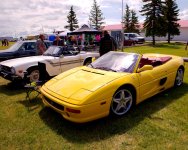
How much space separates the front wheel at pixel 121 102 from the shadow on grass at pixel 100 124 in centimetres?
14

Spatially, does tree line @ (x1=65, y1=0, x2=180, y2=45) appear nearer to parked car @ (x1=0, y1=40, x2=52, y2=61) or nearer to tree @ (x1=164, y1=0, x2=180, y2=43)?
tree @ (x1=164, y1=0, x2=180, y2=43)

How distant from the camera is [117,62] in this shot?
5117 mm

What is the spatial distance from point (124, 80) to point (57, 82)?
Result: 1.49 metres

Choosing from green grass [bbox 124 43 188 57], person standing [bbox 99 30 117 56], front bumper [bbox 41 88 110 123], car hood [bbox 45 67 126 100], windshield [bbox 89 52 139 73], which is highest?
person standing [bbox 99 30 117 56]

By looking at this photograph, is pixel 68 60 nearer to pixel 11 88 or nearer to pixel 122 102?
pixel 11 88

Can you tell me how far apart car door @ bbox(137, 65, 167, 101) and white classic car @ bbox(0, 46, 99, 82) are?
12.4ft

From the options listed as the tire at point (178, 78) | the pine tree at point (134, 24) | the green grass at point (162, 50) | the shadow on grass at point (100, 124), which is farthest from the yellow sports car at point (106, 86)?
the pine tree at point (134, 24)

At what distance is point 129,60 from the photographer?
5062 millimetres

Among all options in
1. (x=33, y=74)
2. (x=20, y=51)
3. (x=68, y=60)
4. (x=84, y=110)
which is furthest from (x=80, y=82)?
(x=20, y=51)

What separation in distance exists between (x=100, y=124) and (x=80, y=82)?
3.08 feet

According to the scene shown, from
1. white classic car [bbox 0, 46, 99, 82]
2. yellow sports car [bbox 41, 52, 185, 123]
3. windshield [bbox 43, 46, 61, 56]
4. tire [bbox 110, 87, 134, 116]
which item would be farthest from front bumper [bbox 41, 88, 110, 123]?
windshield [bbox 43, 46, 61, 56]

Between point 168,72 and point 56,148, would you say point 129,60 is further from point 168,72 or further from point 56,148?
point 56,148

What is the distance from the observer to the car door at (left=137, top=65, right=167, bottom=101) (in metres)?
4.83

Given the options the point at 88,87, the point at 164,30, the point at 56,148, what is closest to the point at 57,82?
the point at 88,87
